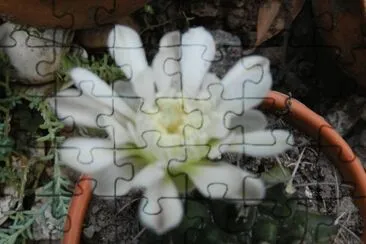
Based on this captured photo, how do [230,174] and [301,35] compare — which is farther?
[301,35]

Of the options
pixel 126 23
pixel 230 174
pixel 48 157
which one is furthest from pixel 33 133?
pixel 230 174

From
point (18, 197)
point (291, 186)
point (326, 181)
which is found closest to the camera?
point (291, 186)

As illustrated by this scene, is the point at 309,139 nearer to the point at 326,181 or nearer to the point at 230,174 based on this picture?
the point at 326,181

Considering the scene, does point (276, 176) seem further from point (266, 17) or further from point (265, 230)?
point (266, 17)

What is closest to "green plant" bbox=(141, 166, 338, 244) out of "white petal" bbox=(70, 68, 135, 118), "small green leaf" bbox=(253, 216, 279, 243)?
"small green leaf" bbox=(253, 216, 279, 243)

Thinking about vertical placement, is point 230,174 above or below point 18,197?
above

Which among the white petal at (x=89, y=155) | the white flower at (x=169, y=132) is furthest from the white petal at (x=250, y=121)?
the white petal at (x=89, y=155)
